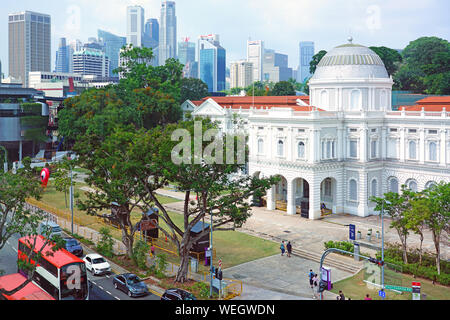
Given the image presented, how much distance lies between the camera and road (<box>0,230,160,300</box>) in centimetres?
3303

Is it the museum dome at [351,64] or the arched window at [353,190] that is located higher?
the museum dome at [351,64]

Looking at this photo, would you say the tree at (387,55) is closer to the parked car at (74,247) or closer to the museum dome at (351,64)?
the museum dome at (351,64)

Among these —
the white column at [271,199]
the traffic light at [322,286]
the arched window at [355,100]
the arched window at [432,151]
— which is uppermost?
the arched window at [355,100]

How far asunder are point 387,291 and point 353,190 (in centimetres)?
2679

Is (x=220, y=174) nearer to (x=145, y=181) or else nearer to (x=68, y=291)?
(x=145, y=181)

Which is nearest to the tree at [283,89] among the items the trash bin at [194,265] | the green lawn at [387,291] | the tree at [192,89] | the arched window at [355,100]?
the tree at [192,89]

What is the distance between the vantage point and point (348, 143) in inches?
2350

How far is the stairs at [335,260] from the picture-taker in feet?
130

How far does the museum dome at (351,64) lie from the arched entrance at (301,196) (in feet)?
48.0

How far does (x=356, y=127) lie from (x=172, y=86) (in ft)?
163

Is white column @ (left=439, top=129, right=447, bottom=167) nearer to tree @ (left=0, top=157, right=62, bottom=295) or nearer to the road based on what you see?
the road

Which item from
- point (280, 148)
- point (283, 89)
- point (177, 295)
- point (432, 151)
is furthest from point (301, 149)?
point (283, 89)

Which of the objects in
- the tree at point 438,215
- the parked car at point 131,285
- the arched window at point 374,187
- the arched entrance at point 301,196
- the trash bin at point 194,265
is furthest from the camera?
the arched window at point 374,187
